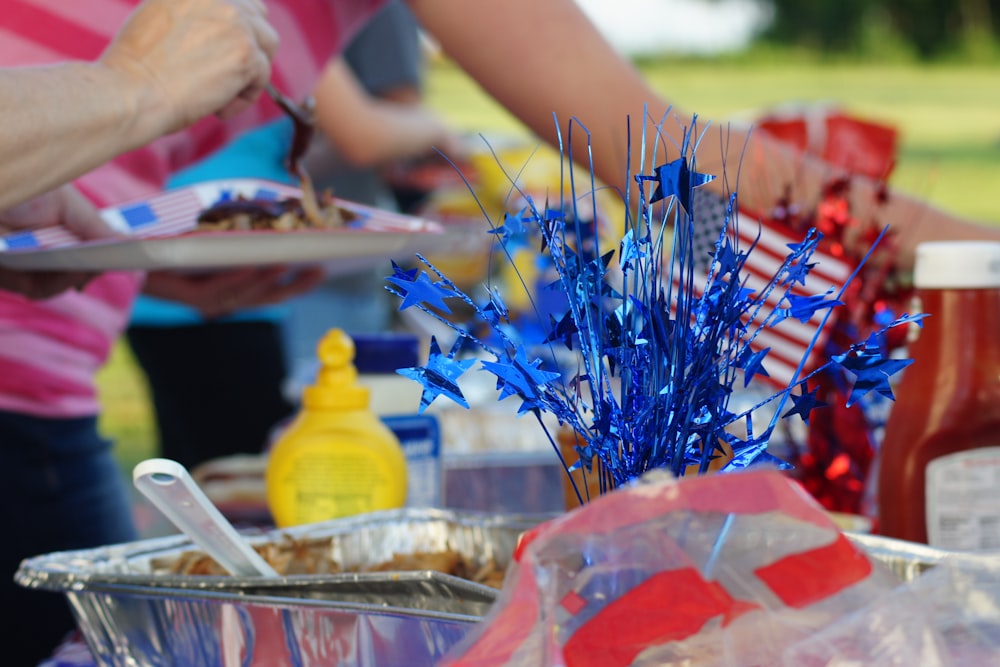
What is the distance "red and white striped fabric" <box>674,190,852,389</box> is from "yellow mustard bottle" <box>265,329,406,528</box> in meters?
0.26

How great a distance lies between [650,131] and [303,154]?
28 cm

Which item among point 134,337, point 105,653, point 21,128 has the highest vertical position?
point 21,128

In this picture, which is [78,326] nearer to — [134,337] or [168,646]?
[168,646]

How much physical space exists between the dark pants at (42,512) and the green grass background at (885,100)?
14.6 feet

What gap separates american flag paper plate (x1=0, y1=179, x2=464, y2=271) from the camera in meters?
0.78

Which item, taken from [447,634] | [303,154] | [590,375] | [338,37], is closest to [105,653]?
[447,634]

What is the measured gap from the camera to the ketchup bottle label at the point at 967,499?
27.7 inches

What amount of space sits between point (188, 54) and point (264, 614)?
395 mm

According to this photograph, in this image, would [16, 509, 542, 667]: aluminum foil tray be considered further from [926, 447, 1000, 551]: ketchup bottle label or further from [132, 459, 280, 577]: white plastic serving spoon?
[926, 447, 1000, 551]: ketchup bottle label

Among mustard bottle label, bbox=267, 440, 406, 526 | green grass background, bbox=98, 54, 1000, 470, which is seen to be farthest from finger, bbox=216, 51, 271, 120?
green grass background, bbox=98, 54, 1000, 470

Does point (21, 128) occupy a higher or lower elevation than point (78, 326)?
higher

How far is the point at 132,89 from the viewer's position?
2.42 ft

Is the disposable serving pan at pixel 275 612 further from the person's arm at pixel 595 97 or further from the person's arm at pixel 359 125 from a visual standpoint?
the person's arm at pixel 359 125

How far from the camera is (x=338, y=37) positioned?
1.12 meters
